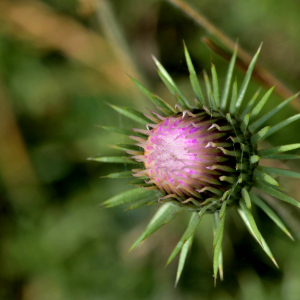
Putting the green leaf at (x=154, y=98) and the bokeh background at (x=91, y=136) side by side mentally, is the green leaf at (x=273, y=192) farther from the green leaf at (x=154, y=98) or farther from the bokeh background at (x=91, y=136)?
the bokeh background at (x=91, y=136)

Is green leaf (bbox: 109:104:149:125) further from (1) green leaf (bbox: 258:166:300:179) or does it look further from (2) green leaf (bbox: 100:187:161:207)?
(1) green leaf (bbox: 258:166:300:179)

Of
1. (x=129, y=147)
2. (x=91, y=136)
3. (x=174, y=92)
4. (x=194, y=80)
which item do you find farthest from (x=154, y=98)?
(x=91, y=136)

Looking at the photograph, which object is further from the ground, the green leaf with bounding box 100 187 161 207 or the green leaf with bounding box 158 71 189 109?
the green leaf with bounding box 158 71 189 109

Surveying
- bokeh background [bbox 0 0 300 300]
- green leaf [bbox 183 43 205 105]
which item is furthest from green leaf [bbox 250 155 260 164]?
bokeh background [bbox 0 0 300 300]

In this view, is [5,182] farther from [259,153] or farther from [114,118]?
[259,153]

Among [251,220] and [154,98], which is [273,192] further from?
[154,98]

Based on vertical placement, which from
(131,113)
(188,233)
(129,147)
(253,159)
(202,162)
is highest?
(131,113)

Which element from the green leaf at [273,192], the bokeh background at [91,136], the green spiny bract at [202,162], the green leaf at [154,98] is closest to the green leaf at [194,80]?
the green spiny bract at [202,162]
